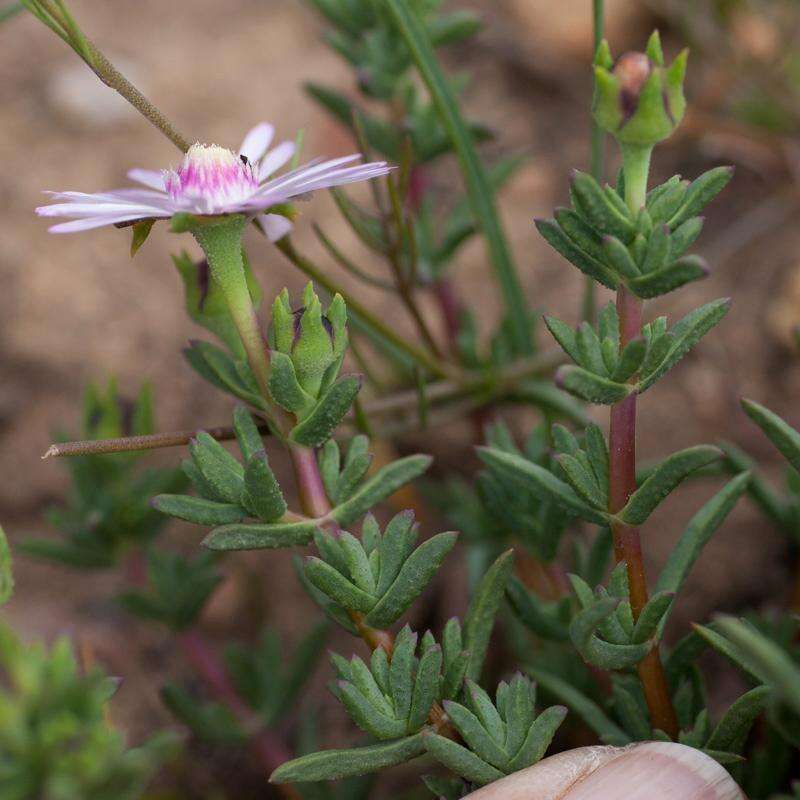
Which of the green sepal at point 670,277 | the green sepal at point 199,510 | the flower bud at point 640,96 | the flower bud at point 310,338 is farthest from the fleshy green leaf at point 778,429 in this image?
the green sepal at point 199,510

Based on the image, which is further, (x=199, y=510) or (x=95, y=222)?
(x=199, y=510)

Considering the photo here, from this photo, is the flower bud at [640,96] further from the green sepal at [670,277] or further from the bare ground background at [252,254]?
the bare ground background at [252,254]

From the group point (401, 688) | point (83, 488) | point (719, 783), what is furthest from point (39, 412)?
point (719, 783)

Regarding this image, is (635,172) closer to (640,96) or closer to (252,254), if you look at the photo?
(640,96)

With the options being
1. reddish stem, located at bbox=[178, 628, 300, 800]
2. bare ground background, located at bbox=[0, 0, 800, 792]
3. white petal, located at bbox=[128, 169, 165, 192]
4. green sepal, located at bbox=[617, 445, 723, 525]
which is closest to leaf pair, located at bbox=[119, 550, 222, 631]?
reddish stem, located at bbox=[178, 628, 300, 800]

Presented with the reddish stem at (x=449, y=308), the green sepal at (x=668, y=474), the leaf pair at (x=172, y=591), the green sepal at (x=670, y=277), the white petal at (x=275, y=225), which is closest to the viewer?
the green sepal at (x=670, y=277)

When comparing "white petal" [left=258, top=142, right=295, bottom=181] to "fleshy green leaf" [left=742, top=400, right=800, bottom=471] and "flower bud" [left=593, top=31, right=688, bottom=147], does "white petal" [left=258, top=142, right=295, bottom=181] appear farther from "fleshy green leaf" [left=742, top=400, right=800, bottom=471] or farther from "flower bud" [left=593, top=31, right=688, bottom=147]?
"fleshy green leaf" [left=742, top=400, right=800, bottom=471]

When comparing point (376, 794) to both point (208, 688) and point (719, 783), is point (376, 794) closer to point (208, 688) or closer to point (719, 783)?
point (208, 688)

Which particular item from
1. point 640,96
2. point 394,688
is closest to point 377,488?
point 394,688
